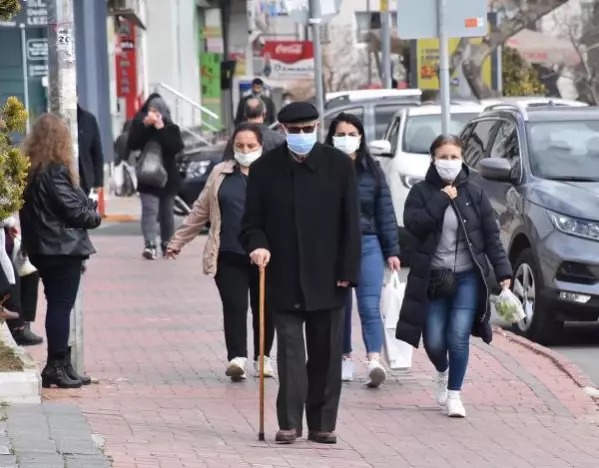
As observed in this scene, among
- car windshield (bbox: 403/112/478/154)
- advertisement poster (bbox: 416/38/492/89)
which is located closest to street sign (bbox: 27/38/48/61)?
car windshield (bbox: 403/112/478/154)

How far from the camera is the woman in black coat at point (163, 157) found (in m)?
19.3

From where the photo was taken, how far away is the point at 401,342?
36.2 feet

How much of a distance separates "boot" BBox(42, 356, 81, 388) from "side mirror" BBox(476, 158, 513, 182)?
14.1 ft

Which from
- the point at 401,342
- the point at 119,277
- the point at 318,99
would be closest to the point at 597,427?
the point at 401,342

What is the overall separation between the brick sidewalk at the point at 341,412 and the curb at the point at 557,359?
6cm

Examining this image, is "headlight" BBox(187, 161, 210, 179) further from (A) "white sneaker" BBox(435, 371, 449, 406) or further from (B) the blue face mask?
(B) the blue face mask

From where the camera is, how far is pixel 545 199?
13.2 meters

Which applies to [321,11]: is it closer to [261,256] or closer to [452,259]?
[452,259]

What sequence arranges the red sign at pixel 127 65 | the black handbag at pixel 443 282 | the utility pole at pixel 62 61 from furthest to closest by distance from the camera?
the red sign at pixel 127 65 < the utility pole at pixel 62 61 < the black handbag at pixel 443 282

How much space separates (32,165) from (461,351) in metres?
2.73

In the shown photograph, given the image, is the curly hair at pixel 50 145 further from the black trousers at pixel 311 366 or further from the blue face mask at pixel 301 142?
the black trousers at pixel 311 366

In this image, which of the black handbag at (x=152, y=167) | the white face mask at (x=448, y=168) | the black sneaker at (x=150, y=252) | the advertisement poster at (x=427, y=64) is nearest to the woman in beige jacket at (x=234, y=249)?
the white face mask at (x=448, y=168)

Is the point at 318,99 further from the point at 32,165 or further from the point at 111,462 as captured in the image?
the point at 111,462

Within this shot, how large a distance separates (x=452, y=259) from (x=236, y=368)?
179cm
